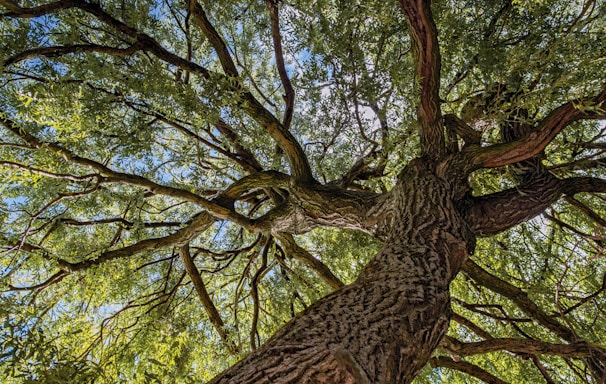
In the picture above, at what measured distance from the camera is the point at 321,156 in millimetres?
4441

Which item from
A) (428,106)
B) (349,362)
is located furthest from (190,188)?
(349,362)

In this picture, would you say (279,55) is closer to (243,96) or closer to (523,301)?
(243,96)

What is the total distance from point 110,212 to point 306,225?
274cm

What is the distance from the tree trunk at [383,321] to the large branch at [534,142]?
0.65 m

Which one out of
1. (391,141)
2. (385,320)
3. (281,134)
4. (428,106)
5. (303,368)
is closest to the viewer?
(303,368)

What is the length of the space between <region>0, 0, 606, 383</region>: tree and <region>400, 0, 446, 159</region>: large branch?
0.01 metres

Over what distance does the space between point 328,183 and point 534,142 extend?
176 centimetres

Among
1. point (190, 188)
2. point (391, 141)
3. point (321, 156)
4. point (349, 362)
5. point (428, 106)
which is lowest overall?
point (349, 362)

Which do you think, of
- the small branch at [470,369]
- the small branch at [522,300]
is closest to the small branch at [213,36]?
the small branch at [522,300]

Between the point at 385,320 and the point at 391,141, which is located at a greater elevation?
the point at 391,141

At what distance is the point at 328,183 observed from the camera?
3.91 metres

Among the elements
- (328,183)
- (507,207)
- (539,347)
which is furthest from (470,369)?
(328,183)

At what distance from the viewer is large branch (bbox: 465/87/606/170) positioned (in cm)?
262

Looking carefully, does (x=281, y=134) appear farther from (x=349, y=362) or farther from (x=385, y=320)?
(x=349, y=362)
